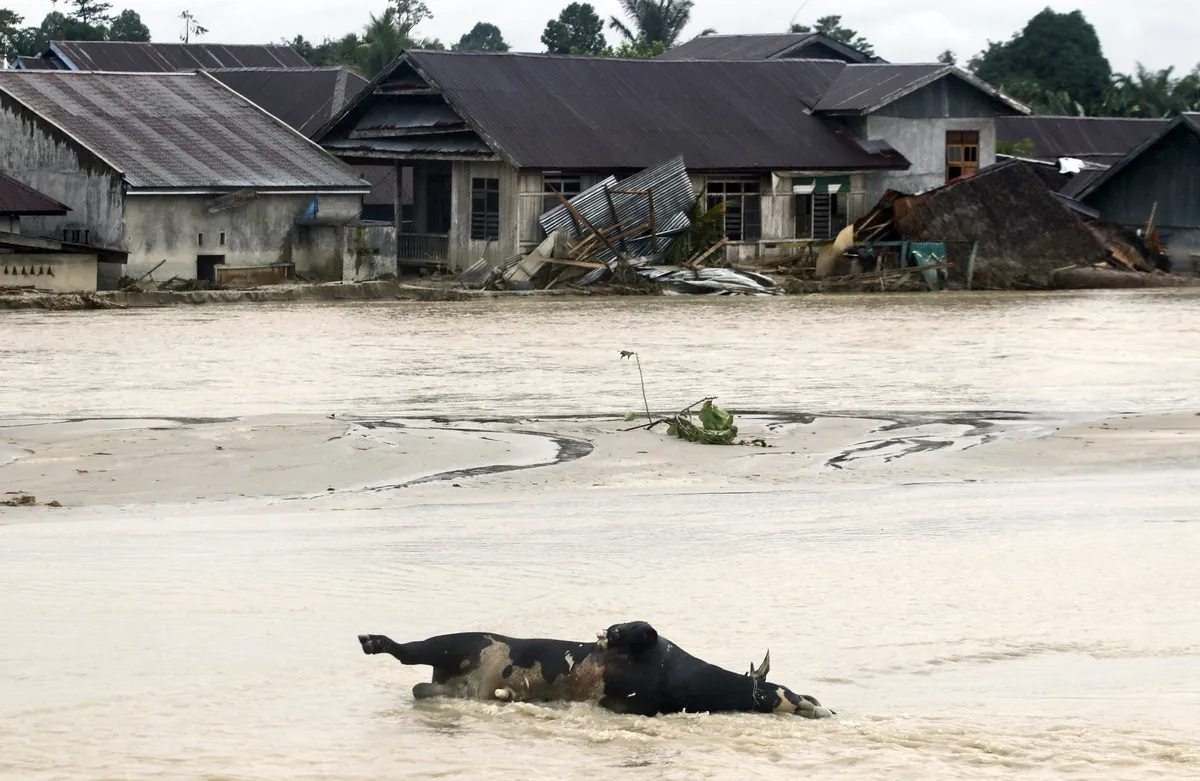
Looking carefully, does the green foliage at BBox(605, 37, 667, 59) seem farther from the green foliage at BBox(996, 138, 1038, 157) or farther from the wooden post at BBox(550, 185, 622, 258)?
the wooden post at BBox(550, 185, 622, 258)

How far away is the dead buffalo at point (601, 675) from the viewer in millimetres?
5934

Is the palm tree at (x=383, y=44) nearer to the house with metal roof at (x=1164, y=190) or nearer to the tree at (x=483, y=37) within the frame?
the house with metal roof at (x=1164, y=190)

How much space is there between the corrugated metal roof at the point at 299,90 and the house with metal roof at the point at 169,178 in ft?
29.9

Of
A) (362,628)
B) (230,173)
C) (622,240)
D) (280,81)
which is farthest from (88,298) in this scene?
(362,628)

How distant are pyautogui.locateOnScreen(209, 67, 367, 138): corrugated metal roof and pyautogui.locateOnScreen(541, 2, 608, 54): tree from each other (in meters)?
36.3

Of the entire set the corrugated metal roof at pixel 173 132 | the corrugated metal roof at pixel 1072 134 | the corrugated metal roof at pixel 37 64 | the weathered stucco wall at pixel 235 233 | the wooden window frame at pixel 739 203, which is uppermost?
the corrugated metal roof at pixel 37 64

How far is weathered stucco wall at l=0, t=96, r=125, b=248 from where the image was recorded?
98.8ft

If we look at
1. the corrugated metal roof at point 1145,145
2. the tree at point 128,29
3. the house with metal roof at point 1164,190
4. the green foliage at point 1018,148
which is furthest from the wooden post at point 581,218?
the tree at point 128,29

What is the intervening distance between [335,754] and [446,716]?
569mm

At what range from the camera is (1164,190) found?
36.4m

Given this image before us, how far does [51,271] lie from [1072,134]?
Answer: 30.9m

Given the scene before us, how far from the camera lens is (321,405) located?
53.1 ft

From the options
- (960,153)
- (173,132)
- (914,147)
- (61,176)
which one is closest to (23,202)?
(61,176)

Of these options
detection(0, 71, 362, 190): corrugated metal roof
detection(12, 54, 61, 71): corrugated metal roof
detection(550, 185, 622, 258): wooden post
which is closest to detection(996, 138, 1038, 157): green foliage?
detection(550, 185, 622, 258): wooden post
